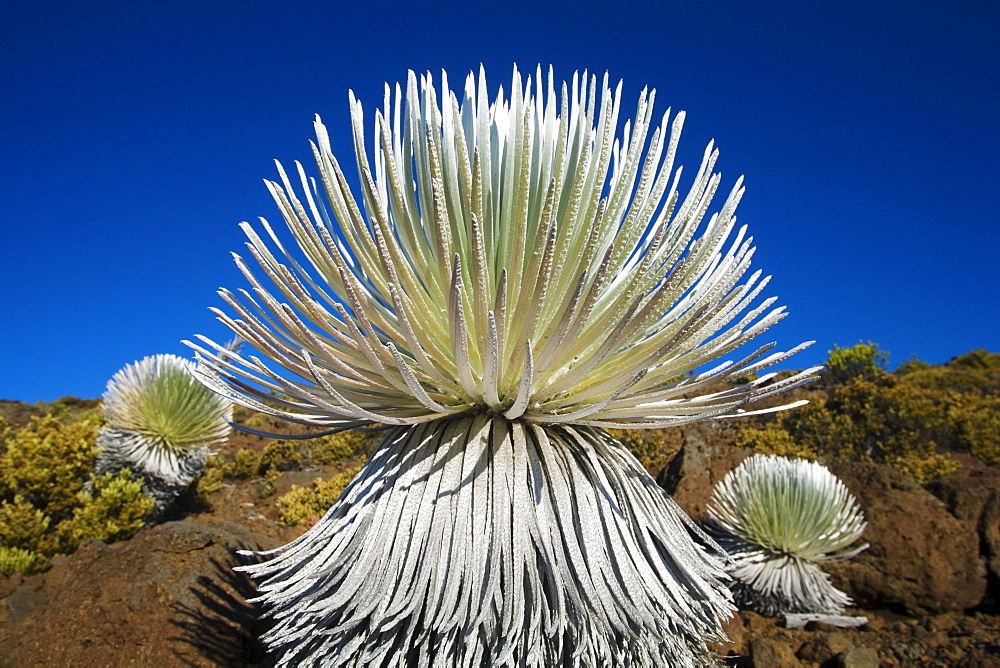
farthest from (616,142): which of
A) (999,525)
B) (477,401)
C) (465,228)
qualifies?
(999,525)

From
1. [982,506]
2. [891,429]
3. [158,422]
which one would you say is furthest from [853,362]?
[158,422]

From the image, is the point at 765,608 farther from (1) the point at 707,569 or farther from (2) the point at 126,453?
(2) the point at 126,453

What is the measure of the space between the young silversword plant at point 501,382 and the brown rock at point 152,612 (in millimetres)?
921

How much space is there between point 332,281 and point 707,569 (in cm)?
129

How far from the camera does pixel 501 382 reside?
62.7 inches

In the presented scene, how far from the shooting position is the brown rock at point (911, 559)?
4.94 meters

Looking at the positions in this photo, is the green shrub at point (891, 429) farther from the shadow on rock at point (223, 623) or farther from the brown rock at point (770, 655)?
the shadow on rock at point (223, 623)

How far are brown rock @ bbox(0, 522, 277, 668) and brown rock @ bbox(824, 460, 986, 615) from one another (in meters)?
4.87

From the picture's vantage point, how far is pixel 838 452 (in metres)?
10.4

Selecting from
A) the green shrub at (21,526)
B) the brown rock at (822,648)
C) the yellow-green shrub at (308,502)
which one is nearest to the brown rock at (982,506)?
the brown rock at (822,648)

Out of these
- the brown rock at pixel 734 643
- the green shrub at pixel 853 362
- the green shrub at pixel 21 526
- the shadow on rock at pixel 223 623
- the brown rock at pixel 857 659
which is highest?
the green shrub at pixel 853 362

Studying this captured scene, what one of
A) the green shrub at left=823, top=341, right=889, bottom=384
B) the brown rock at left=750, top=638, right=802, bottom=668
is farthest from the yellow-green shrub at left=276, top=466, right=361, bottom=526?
the green shrub at left=823, top=341, right=889, bottom=384

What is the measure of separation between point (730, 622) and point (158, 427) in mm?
6406

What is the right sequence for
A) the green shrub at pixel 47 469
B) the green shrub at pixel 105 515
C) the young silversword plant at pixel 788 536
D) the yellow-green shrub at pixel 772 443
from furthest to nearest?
the yellow-green shrub at pixel 772 443 < the green shrub at pixel 47 469 < the green shrub at pixel 105 515 < the young silversword plant at pixel 788 536
